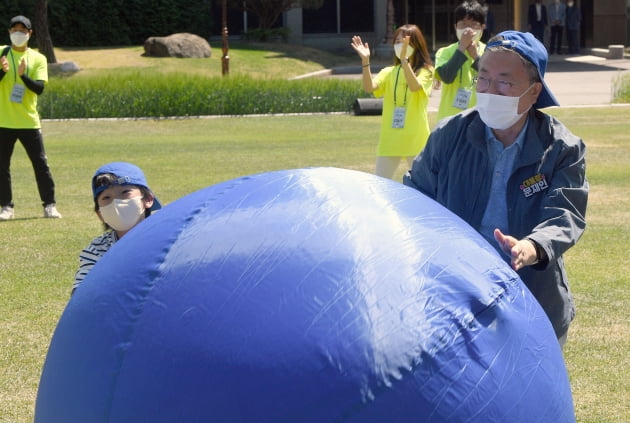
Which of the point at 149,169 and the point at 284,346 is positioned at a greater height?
the point at 284,346

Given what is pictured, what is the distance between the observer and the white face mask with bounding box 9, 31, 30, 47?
13070 millimetres

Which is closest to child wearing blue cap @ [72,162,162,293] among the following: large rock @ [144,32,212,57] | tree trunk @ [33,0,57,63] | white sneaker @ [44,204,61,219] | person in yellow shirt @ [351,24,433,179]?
person in yellow shirt @ [351,24,433,179]

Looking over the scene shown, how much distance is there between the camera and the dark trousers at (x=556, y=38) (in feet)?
156

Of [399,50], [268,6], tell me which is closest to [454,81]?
[399,50]

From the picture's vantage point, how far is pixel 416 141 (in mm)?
11258

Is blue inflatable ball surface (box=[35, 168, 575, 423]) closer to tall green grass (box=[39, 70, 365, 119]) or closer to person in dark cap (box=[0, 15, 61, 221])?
person in dark cap (box=[0, 15, 61, 221])

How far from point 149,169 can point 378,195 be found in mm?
14730

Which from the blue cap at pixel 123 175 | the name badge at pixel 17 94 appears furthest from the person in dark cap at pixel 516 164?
the name badge at pixel 17 94

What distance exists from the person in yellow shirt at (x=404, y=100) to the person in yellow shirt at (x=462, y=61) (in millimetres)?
425

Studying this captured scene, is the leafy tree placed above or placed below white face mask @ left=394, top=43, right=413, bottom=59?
below

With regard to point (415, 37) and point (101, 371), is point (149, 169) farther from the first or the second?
point (101, 371)

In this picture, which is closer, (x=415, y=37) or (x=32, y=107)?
(x=415, y=37)

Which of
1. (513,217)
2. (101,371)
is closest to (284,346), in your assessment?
(101,371)

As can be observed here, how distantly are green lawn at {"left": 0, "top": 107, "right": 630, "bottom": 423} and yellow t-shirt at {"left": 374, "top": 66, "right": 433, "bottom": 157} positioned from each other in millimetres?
1867
